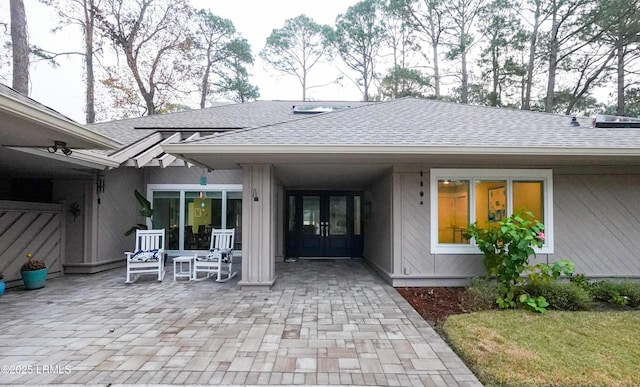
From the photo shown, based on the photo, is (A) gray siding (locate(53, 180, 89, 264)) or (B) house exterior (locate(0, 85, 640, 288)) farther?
(A) gray siding (locate(53, 180, 89, 264))

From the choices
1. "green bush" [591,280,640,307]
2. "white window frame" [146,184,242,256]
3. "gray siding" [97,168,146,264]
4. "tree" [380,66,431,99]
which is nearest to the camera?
"green bush" [591,280,640,307]

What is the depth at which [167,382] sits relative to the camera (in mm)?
2537

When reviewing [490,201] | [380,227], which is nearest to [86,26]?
[380,227]

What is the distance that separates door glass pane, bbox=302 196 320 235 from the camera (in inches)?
369

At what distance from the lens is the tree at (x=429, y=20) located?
14336 millimetres

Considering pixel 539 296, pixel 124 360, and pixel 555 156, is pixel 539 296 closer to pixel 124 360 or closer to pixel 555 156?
pixel 555 156

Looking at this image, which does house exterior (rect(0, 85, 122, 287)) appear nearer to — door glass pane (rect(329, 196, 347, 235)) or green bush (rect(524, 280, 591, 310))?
door glass pane (rect(329, 196, 347, 235))

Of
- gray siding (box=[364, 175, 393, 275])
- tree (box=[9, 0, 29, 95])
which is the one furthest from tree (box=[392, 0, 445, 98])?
tree (box=[9, 0, 29, 95])

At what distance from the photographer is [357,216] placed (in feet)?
30.8

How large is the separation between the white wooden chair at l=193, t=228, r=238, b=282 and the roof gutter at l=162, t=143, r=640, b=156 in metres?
2.30

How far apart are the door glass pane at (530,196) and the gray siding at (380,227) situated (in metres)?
2.18

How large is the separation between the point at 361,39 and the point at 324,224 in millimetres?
11093

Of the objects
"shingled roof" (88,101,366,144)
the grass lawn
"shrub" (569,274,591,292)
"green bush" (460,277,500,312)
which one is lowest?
the grass lawn

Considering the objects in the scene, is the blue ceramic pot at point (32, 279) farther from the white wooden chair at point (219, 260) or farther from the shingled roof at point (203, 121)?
the shingled roof at point (203, 121)
